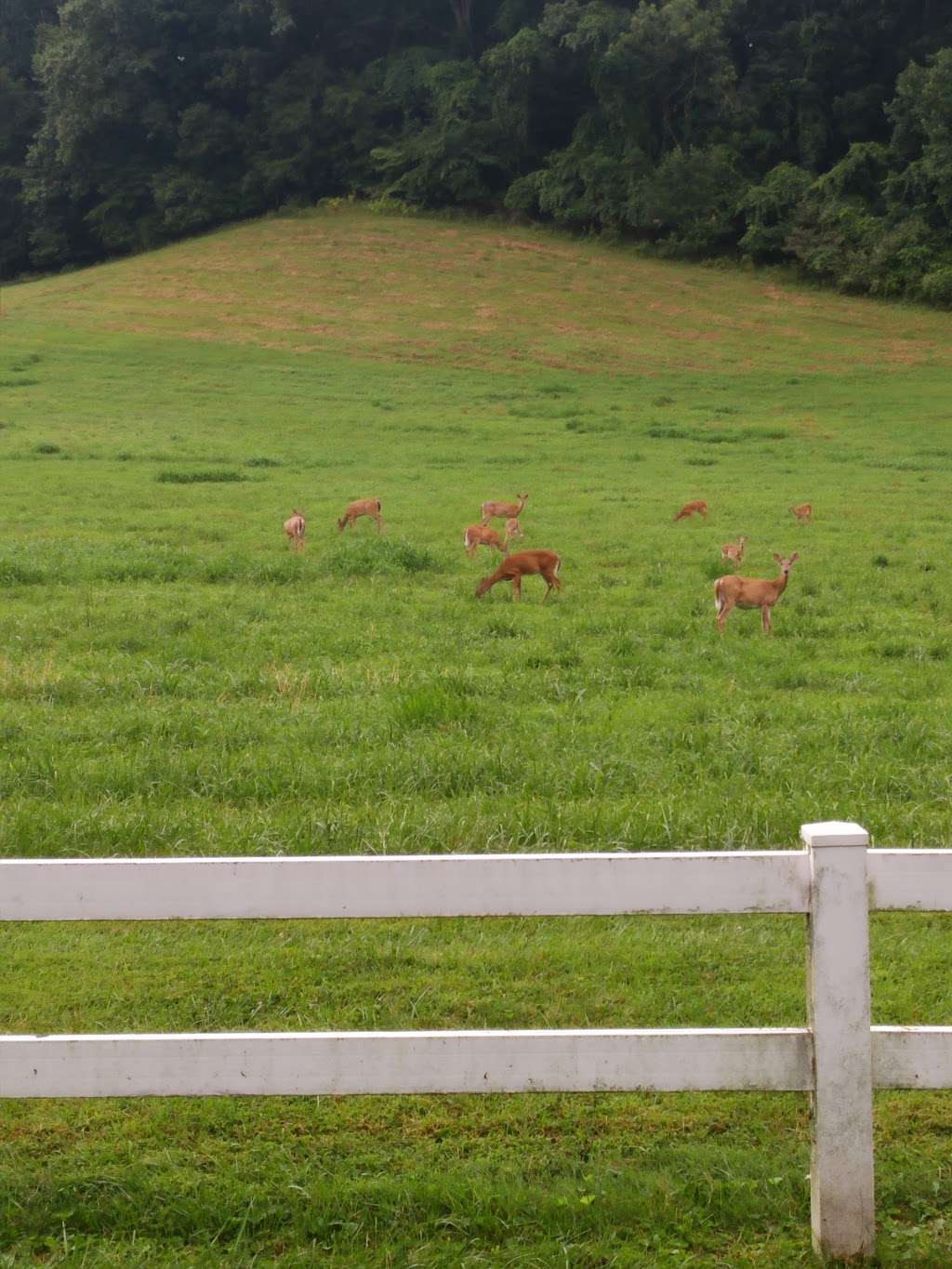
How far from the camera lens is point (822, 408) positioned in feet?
113

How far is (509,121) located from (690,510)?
45.9 m

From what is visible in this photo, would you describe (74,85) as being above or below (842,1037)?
above

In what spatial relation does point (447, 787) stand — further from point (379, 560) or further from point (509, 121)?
point (509, 121)

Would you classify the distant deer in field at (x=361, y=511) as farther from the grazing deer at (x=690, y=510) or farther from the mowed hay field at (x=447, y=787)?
the grazing deer at (x=690, y=510)

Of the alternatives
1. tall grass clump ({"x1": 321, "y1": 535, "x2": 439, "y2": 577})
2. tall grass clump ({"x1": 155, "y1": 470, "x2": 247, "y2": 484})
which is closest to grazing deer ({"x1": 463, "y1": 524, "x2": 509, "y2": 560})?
tall grass clump ({"x1": 321, "y1": 535, "x2": 439, "y2": 577})

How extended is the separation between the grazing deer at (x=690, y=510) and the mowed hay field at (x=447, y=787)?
608 mm

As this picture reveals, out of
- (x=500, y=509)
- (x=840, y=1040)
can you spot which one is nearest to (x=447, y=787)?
(x=840, y=1040)

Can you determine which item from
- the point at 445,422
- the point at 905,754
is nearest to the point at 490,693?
the point at 905,754

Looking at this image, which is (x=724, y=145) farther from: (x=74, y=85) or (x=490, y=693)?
(x=490, y=693)

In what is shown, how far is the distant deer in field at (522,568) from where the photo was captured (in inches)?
538

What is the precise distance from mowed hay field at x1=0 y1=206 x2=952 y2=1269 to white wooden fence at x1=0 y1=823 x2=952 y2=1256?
0.44 meters

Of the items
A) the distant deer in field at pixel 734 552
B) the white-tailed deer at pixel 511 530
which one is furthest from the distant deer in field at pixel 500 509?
the distant deer in field at pixel 734 552

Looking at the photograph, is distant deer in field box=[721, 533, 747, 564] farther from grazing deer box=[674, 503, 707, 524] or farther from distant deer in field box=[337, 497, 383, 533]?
distant deer in field box=[337, 497, 383, 533]

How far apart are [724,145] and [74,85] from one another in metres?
31.9
